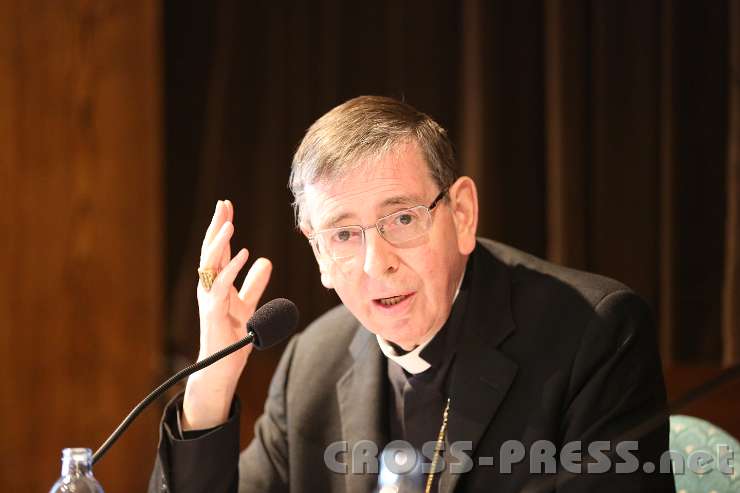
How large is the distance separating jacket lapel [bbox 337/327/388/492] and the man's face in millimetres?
180

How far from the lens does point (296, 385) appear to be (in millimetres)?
2320

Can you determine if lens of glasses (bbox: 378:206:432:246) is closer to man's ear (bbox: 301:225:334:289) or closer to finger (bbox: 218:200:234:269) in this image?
man's ear (bbox: 301:225:334:289)

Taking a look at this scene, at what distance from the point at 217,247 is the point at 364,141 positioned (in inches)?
14.6

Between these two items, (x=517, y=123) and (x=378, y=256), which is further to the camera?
(x=517, y=123)

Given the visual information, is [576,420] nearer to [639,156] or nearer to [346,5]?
[639,156]

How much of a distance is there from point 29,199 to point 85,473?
241 centimetres

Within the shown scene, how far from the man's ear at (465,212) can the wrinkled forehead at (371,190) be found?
0.35 ft

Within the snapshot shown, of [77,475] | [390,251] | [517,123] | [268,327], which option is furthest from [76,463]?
[517,123]

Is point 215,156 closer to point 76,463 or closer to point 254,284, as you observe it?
point 254,284

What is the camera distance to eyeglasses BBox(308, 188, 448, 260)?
6.42ft

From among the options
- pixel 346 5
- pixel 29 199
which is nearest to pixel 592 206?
pixel 346 5

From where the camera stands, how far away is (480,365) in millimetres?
2043

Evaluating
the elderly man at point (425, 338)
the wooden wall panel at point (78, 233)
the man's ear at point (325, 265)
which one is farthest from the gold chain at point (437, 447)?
the wooden wall panel at point (78, 233)

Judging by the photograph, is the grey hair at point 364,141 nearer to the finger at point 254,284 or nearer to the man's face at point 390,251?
the man's face at point 390,251
